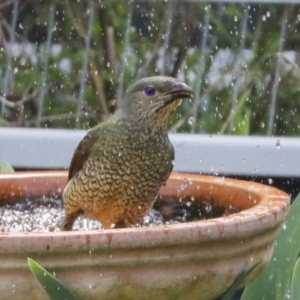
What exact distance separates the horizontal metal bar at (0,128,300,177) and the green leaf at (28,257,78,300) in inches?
67.7

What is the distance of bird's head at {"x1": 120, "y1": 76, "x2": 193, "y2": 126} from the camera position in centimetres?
217

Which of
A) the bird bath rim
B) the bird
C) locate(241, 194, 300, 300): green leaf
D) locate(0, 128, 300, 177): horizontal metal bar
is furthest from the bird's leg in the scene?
locate(0, 128, 300, 177): horizontal metal bar

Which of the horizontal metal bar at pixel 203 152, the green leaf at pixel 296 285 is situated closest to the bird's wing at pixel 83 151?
the green leaf at pixel 296 285

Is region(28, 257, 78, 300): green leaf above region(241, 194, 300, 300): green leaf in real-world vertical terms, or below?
above

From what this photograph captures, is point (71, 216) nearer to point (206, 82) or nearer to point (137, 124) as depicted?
point (137, 124)

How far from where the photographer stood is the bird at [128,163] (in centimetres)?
225

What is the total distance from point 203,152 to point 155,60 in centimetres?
146

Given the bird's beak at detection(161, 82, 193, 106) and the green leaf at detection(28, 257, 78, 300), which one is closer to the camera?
the green leaf at detection(28, 257, 78, 300)

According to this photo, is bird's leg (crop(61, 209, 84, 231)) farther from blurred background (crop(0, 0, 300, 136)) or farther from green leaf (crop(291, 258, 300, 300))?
blurred background (crop(0, 0, 300, 136))

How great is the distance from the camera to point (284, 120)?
15.4 feet

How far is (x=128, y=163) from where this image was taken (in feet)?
7.41

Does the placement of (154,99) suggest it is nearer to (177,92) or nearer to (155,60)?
(177,92)

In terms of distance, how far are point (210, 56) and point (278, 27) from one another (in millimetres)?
407

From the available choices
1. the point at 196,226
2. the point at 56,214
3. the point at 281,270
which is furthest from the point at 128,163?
the point at 196,226
